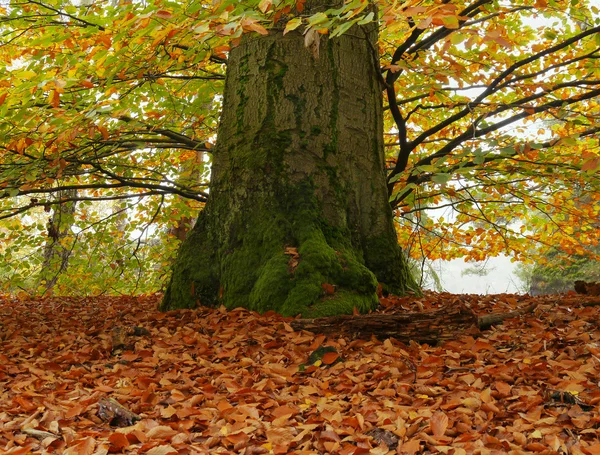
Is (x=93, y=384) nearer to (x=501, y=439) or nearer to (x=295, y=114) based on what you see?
(x=501, y=439)

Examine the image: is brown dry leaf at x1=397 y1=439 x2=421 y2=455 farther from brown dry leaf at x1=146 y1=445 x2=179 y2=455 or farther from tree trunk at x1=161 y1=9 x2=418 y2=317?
tree trunk at x1=161 y1=9 x2=418 y2=317

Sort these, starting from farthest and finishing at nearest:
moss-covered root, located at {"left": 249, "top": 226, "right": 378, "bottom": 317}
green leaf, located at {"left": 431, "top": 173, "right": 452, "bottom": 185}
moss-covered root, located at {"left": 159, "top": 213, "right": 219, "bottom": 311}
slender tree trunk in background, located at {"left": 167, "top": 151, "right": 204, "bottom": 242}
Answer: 1. slender tree trunk in background, located at {"left": 167, "top": 151, "right": 204, "bottom": 242}
2. moss-covered root, located at {"left": 159, "top": 213, "right": 219, "bottom": 311}
3. moss-covered root, located at {"left": 249, "top": 226, "right": 378, "bottom": 317}
4. green leaf, located at {"left": 431, "top": 173, "right": 452, "bottom": 185}

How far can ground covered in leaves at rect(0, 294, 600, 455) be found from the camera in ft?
6.01

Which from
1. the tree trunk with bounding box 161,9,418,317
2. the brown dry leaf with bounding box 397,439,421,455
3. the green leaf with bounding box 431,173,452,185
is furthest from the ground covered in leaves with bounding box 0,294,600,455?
the green leaf with bounding box 431,173,452,185

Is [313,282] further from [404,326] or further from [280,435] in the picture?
[280,435]

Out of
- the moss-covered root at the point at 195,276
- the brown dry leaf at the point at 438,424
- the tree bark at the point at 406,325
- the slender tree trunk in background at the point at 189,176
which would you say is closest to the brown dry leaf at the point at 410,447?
the brown dry leaf at the point at 438,424

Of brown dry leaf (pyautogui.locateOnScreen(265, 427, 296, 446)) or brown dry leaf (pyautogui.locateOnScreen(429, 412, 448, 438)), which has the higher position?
brown dry leaf (pyautogui.locateOnScreen(429, 412, 448, 438))

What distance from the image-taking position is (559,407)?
2.02 m

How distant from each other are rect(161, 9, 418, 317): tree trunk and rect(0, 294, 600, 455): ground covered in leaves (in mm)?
317

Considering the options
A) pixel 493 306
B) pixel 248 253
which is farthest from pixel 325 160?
pixel 493 306

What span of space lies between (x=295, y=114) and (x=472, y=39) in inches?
71.6

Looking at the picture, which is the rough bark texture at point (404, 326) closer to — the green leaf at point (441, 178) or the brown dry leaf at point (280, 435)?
the green leaf at point (441, 178)

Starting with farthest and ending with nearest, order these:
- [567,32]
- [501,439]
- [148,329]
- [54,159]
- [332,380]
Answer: [567,32] < [54,159] < [148,329] < [332,380] < [501,439]

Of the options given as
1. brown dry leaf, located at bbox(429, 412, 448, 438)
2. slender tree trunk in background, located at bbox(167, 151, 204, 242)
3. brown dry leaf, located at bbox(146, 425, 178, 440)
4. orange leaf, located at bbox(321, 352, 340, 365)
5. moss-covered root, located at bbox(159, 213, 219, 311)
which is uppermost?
slender tree trunk in background, located at bbox(167, 151, 204, 242)
